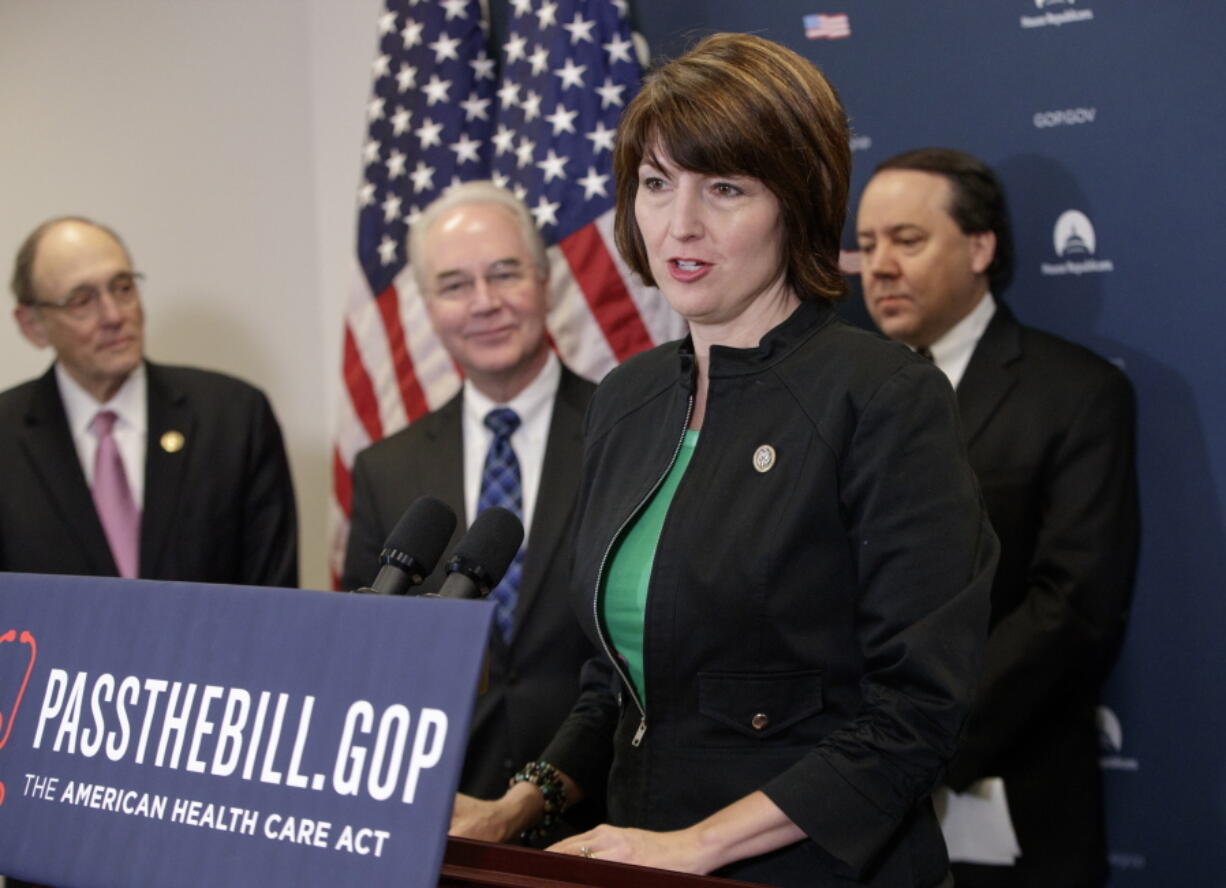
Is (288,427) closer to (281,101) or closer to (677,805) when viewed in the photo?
(281,101)

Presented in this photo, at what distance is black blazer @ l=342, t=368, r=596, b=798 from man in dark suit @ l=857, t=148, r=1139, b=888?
789 mm

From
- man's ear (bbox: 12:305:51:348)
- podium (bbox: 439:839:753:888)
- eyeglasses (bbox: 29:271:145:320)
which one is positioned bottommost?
podium (bbox: 439:839:753:888)

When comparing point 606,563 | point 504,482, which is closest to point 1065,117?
point 504,482

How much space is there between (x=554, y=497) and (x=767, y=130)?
135 cm

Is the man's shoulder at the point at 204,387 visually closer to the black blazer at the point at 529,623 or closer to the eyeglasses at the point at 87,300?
the eyeglasses at the point at 87,300

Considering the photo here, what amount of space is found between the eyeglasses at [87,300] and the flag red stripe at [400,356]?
73 centimetres

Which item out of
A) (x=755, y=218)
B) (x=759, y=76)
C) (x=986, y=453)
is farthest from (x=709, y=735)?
(x=986, y=453)

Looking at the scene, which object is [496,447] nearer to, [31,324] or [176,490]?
[176,490]

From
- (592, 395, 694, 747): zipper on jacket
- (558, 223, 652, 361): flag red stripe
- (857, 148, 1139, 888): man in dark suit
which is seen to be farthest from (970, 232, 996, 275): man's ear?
(592, 395, 694, 747): zipper on jacket

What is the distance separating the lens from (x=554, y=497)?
2711 mm

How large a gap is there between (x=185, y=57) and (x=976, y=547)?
3606 millimetres

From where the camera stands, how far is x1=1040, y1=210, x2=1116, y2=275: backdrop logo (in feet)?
10.1

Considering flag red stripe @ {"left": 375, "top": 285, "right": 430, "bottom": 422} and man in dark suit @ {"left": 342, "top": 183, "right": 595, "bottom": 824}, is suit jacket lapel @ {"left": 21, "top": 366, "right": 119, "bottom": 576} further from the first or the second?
flag red stripe @ {"left": 375, "top": 285, "right": 430, "bottom": 422}

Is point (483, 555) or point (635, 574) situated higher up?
point (483, 555)
